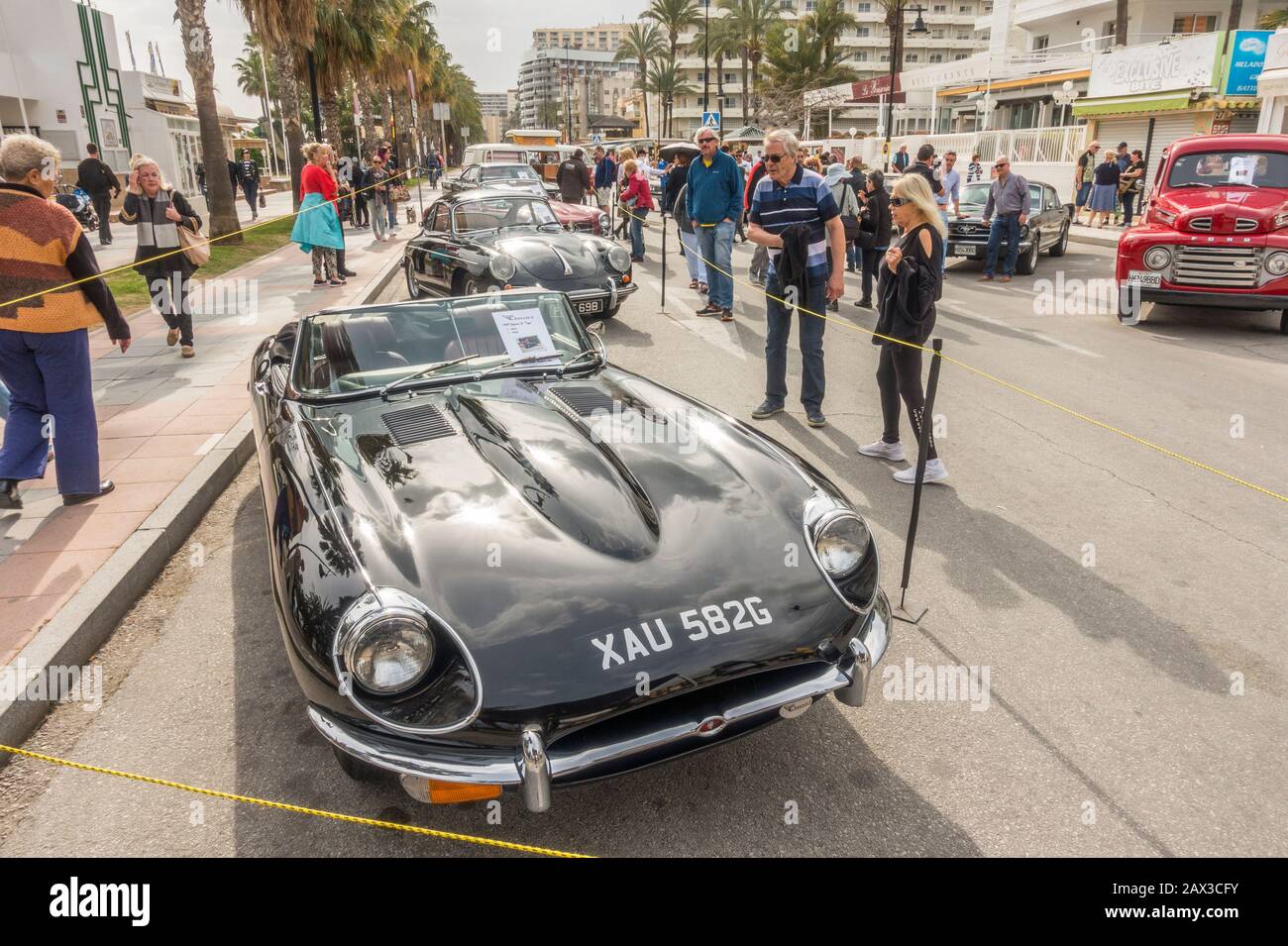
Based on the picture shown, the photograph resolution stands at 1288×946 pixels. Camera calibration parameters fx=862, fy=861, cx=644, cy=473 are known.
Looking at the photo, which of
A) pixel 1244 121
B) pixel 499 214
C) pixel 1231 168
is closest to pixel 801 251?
pixel 499 214

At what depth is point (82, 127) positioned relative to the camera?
97.1ft

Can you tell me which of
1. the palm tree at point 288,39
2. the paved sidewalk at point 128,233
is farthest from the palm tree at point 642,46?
the palm tree at point 288,39

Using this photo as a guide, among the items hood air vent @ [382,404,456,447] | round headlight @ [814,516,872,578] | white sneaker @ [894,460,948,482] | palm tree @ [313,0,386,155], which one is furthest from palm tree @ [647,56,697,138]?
round headlight @ [814,516,872,578]

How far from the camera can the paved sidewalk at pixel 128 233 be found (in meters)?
15.3

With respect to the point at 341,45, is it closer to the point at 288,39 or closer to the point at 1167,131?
the point at 288,39

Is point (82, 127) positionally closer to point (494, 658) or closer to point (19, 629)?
point (19, 629)

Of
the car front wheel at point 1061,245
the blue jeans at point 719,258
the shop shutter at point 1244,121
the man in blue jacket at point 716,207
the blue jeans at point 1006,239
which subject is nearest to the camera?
the man in blue jacket at point 716,207

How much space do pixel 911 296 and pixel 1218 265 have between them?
6747 mm

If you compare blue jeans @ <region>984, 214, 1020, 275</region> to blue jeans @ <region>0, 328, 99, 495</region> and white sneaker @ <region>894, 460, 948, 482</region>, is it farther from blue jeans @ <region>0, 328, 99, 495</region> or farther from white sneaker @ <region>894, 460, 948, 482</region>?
blue jeans @ <region>0, 328, 99, 495</region>

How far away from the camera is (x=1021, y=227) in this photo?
14.1 meters

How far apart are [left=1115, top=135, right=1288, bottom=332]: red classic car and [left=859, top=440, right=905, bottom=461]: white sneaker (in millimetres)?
6479

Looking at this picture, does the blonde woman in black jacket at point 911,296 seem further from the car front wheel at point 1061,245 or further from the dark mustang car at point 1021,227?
the car front wheel at point 1061,245

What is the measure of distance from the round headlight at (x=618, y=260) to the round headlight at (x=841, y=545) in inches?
283
